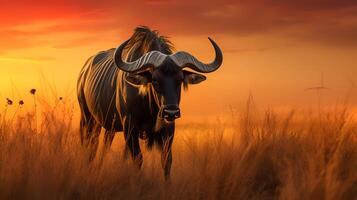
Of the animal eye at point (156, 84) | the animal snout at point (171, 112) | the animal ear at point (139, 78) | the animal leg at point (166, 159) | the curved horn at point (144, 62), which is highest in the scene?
the curved horn at point (144, 62)

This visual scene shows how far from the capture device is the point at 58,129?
8.05 m

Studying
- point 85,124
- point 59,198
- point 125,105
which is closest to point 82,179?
point 59,198

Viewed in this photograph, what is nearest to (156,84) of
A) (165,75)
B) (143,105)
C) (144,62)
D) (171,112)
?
(165,75)

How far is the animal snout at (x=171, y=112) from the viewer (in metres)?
8.20

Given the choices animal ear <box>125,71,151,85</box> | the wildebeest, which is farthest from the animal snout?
animal ear <box>125,71,151,85</box>

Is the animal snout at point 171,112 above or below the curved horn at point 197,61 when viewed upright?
below

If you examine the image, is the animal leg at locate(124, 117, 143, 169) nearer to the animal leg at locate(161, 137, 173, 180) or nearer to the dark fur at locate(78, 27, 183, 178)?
the dark fur at locate(78, 27, 183, 178)

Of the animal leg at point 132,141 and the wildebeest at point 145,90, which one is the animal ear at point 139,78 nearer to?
the wildebeest at point 145,90

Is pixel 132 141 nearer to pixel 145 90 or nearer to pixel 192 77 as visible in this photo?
pixel 145 90

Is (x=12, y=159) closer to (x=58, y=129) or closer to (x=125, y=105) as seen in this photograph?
(x=58, y=129)

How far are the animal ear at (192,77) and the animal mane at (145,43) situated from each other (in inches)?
35.2

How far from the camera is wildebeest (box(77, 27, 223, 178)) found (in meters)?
8.51

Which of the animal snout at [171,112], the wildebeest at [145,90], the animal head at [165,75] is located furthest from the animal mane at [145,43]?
the animal snout at [171,112]

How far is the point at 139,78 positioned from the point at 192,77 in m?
0.69
